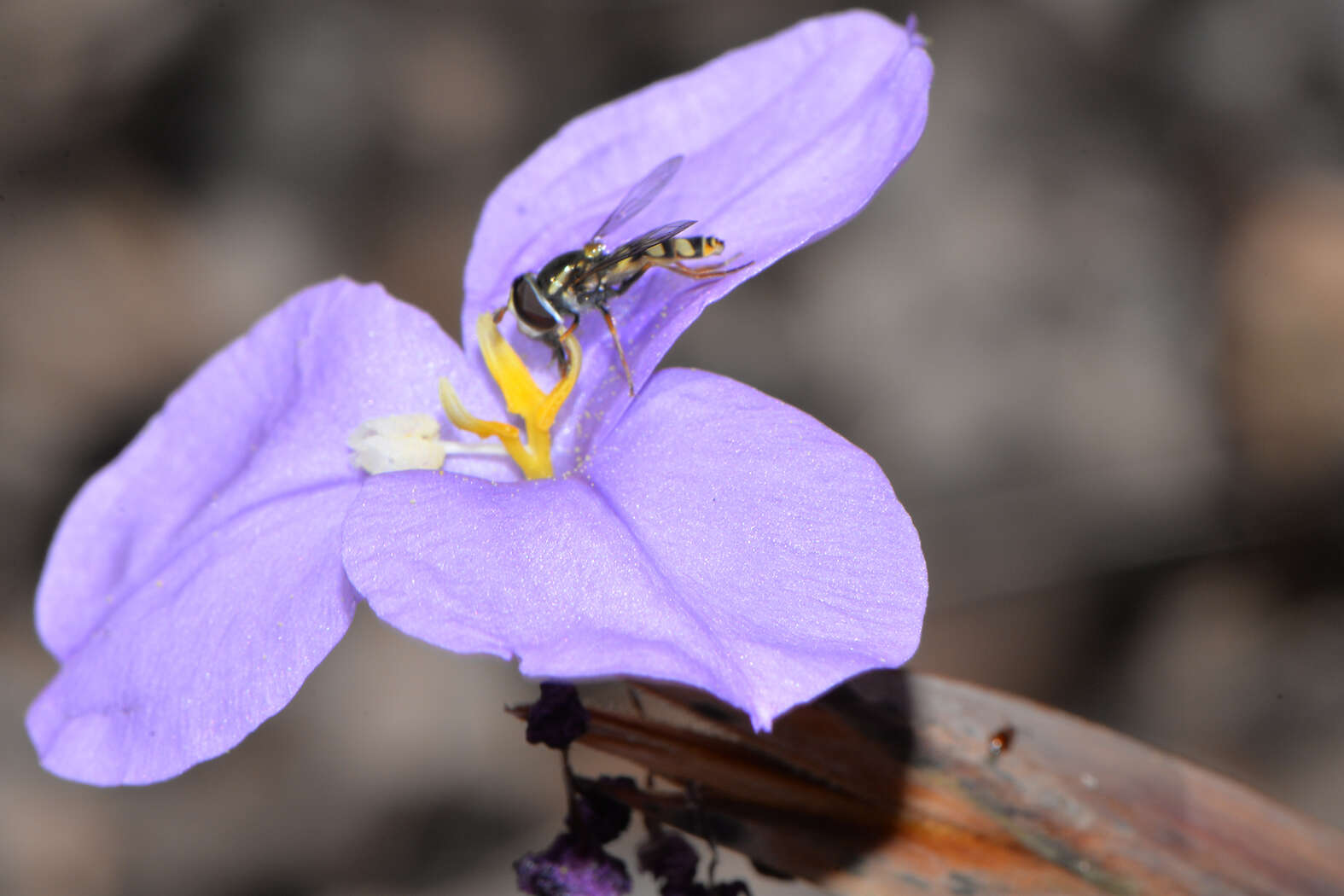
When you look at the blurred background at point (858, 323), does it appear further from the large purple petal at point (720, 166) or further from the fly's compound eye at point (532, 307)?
the fly's compound eye at point (532, 307)

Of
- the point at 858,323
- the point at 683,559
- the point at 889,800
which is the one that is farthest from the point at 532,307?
the point at 858,323

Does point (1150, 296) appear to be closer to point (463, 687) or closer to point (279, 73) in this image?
point (463, 687)

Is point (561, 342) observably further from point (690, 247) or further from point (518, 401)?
point (690, 247)

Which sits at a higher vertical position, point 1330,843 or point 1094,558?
point 1330,843

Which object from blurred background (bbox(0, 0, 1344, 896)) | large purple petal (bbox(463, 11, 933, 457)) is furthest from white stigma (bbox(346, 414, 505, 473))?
blurred background (bbox(0, 0, 1344, 896))

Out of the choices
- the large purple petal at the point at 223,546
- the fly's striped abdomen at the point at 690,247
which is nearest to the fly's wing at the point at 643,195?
the fly's striped abdomen at the point at 690,247

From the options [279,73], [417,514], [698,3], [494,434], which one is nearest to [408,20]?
[279,73]

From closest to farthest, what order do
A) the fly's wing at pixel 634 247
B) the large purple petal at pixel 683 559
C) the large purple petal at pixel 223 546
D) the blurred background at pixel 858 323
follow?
1. the large purple petal at pixel 683 559
2. the large purple petal at pixel 223 546
3. the fly's wing at pixel 634 247
4. the blurred background at pixel 858 323
